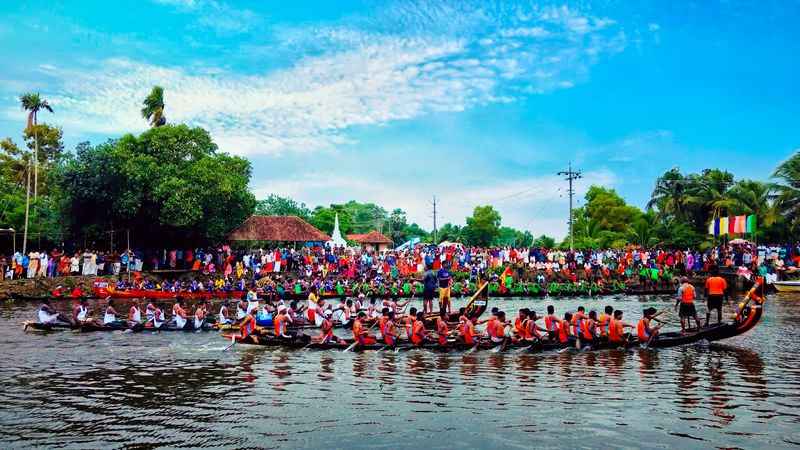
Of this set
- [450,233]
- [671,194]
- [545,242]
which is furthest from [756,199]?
[450,233]

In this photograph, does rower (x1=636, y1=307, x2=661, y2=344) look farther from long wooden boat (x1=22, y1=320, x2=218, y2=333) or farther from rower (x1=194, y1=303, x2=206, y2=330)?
rower (x1=194, y1=303, x2=206, y2=330)

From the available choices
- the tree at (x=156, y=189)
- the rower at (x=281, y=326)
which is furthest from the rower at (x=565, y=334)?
the tree at (x=156, y=189)

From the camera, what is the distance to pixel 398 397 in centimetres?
1099

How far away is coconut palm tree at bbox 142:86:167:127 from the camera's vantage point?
4097 centimetres

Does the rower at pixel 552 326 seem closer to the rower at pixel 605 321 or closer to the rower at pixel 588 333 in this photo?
the rower at pixel 588 333

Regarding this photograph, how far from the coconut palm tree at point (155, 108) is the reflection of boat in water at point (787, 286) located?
39.0 meters

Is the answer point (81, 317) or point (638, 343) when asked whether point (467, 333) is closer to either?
point (638, 343)

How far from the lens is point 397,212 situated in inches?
3536

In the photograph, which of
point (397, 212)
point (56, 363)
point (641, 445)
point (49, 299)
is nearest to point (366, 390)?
point (641, 445)

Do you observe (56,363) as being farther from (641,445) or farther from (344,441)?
(641,445)

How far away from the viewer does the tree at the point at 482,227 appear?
2773 inches

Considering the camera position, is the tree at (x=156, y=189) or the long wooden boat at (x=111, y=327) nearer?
the long wooden boat at (x=111, y=327)

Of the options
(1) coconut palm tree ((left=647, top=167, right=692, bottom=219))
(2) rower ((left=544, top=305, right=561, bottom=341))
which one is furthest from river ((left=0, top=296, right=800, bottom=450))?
(1) coconut palm tree ((left=647, top=167, right=692, bottom=219))

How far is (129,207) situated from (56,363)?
19.0 metres
